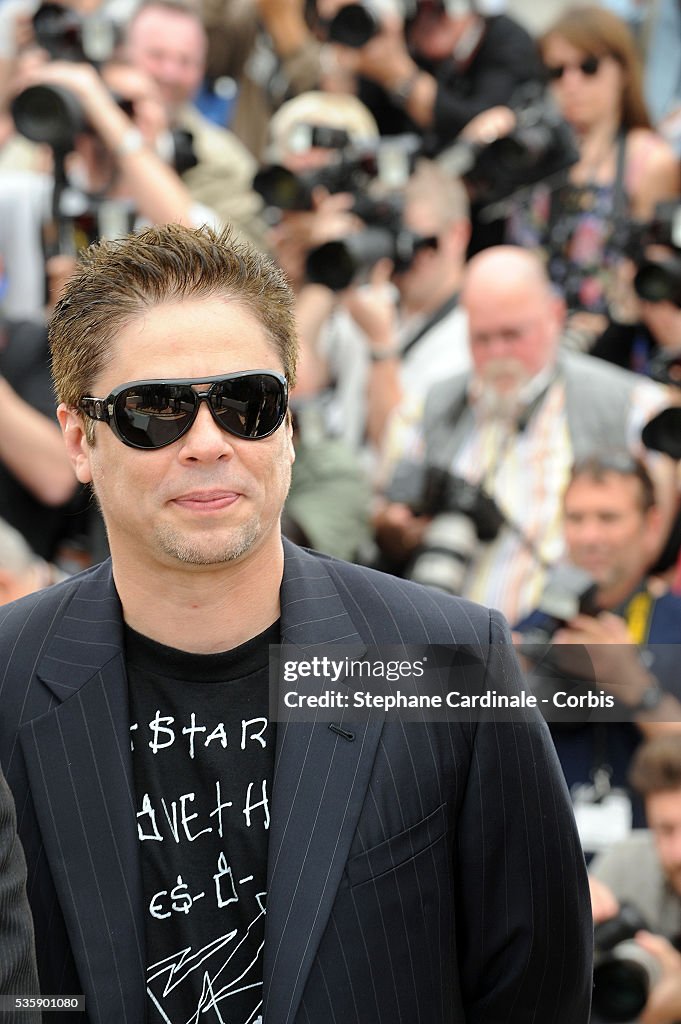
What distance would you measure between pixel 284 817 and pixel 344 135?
3341 mm

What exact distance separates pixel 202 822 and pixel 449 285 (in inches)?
130

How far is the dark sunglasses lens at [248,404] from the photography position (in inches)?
71.7

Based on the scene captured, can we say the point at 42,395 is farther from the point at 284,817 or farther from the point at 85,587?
the point at 284,817

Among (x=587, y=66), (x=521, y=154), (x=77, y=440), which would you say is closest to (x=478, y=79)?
(x=587, y=66)

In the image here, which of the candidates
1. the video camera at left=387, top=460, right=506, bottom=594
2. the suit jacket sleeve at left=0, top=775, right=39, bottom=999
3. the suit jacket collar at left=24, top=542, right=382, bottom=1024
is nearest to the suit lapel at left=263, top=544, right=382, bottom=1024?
the suit jacket collar at left=24, top=542, right=382, bottom=1024

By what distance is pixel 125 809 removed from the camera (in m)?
1.82

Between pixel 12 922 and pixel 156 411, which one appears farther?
pixel 156 411

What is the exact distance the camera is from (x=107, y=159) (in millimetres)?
4328

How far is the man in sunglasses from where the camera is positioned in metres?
1.79

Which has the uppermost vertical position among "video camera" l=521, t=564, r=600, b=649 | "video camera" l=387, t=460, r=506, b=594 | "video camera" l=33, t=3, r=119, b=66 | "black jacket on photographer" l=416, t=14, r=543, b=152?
"black jacket on photographer" l=416, t=14, r=543, b=152

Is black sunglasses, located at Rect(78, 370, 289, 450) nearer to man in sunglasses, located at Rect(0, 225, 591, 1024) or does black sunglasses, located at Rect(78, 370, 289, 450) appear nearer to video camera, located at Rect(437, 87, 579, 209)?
man in sunglasses, located at Rect(0, 225, 591, 1024)

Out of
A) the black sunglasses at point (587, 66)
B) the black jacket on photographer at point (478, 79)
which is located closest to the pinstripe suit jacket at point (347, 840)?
the black sunglasses at point (587, 66)

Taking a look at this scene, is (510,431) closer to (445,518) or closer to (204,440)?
(445,518)

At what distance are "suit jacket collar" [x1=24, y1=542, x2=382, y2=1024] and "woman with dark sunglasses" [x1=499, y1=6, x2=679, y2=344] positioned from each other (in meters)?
3.07
